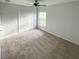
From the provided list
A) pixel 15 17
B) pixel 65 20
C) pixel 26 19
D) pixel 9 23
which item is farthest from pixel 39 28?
pixel 65 20

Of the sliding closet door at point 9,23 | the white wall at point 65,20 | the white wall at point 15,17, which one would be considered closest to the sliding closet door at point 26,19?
the white wall at point 15,17

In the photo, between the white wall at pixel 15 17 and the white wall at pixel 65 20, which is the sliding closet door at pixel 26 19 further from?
the white wall at pixel 65 20

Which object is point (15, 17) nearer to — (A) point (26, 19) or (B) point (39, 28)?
(A) point (26, 19)

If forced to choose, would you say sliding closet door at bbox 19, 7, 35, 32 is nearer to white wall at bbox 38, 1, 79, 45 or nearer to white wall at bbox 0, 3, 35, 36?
white wall at bbox 0, 3, 35, 36

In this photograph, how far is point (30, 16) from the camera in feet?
25.9

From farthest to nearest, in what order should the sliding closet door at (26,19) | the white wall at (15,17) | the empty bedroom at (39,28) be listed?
the sliding closet door at (26,19), the white wall at (15,17), the empty bedroom at (39,28)

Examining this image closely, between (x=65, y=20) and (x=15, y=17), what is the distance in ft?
11.9

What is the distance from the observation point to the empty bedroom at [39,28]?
12.0ft

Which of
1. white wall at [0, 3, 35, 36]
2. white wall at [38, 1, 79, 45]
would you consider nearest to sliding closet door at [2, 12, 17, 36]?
white wall at [0, 3, 35, 36]

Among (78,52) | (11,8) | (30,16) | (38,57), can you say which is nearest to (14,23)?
(11,8)

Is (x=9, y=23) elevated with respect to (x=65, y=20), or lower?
lower

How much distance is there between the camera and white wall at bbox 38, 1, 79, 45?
14.8ft

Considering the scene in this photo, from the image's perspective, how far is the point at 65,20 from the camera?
5.16 m

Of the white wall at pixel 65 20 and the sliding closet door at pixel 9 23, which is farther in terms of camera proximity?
the sliding closet door at pixel 9 23
